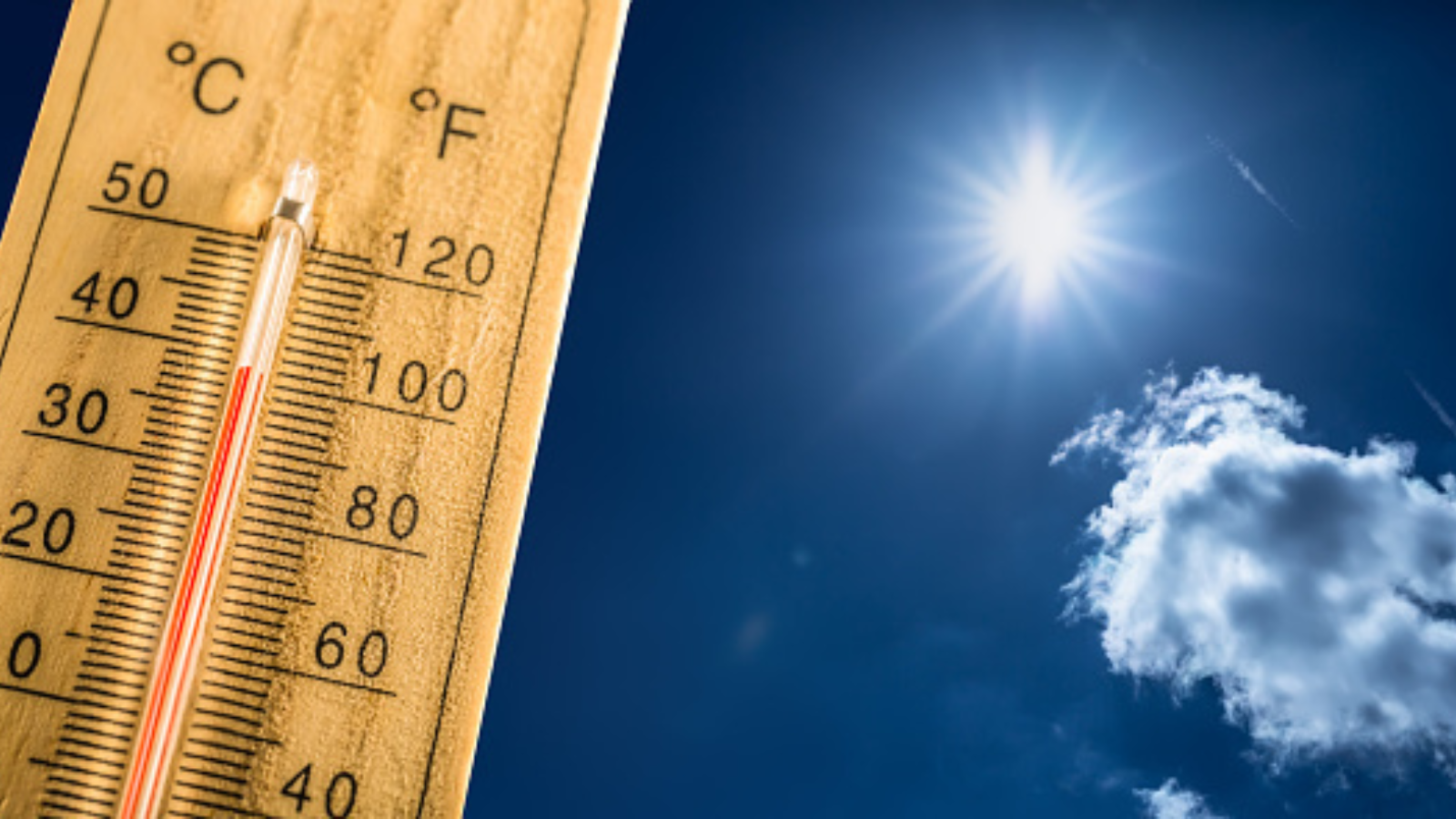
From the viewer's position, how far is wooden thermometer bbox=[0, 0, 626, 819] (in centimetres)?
122

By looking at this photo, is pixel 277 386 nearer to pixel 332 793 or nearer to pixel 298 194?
pixel 298 194

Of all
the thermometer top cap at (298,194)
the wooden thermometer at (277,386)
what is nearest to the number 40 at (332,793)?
the wooden thermometer at (277,386)

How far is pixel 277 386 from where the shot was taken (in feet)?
4.31

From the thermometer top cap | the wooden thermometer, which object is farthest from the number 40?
the thermometer top cap

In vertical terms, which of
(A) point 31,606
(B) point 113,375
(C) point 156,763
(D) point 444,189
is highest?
(D) point 444,189

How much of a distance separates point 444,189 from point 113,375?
43 cm

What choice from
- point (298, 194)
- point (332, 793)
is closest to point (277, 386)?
point (298, 194)

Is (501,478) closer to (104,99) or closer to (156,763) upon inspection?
(156,763)

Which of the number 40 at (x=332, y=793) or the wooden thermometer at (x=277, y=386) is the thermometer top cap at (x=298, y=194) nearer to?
the wooden thermometer at (x=277, y=386)

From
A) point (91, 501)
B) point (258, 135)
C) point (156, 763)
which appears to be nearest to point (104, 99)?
point (258, 135)

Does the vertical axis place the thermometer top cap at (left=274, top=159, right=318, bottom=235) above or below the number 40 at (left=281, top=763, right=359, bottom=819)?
above

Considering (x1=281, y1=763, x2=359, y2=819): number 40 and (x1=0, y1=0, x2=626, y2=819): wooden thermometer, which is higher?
(x1=0, y1=0, x2=626, y2=819): wooden thermometer

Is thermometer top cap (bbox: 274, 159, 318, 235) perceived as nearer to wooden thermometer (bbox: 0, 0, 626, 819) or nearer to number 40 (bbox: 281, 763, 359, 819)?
wooden thermometer (bbox: 0, 0, 626, 819)

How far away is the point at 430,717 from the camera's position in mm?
1234
